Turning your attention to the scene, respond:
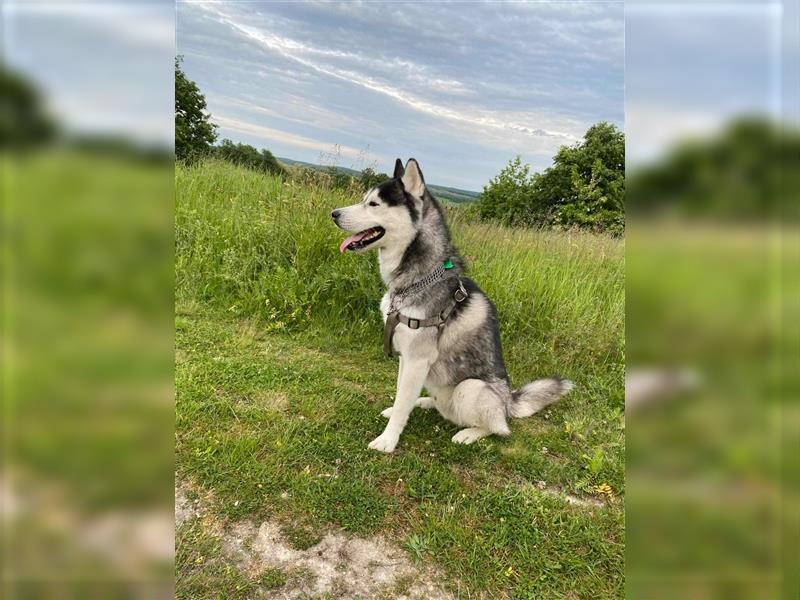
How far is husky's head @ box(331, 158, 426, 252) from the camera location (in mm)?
3666

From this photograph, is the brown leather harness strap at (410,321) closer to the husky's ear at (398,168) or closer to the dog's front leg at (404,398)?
the dog's front leg at (404,398)

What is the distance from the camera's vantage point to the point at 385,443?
3.50 m

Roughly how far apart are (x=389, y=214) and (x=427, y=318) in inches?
37.0

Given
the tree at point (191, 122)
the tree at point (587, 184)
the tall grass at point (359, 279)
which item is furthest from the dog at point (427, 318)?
the tree at point (191, 122)

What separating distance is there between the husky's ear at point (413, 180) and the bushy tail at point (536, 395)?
2.03 m

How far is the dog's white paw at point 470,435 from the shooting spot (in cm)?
367
